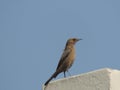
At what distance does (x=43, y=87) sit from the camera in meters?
13.0

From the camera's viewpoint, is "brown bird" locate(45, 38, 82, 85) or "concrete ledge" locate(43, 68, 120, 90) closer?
"concrete ledge" locate(43, 68, 120, 90)

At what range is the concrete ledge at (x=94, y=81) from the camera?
Result: 11.3 meters

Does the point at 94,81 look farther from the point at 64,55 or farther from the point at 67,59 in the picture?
the point at 64,55

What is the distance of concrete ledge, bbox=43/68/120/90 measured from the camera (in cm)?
1134

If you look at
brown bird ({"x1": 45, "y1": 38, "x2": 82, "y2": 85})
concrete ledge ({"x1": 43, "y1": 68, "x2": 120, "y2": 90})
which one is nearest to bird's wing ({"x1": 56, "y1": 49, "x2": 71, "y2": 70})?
brown bird ({"x1": 45, "y1": 38, "x2": 82, "y2": 85})

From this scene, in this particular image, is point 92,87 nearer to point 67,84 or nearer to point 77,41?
point 67,84

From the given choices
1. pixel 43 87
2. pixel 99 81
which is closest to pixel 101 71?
pixel 99 81

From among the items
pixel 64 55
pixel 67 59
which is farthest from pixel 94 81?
pixel 64 55

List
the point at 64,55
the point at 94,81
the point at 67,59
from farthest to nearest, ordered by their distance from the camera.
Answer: the point at 64,55, the point at 67,59, the point at 94,81

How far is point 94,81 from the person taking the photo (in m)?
11.7

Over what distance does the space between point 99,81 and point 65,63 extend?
4002mm

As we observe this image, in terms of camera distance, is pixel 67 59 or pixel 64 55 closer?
pixel 67 59

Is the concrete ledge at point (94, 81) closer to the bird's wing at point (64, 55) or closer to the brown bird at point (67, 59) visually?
the brown bird at point (67, 59)

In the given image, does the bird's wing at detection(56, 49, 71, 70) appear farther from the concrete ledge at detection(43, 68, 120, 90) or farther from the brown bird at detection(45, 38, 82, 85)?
the concrete ledge at detection(43, 68, 120, 90)
